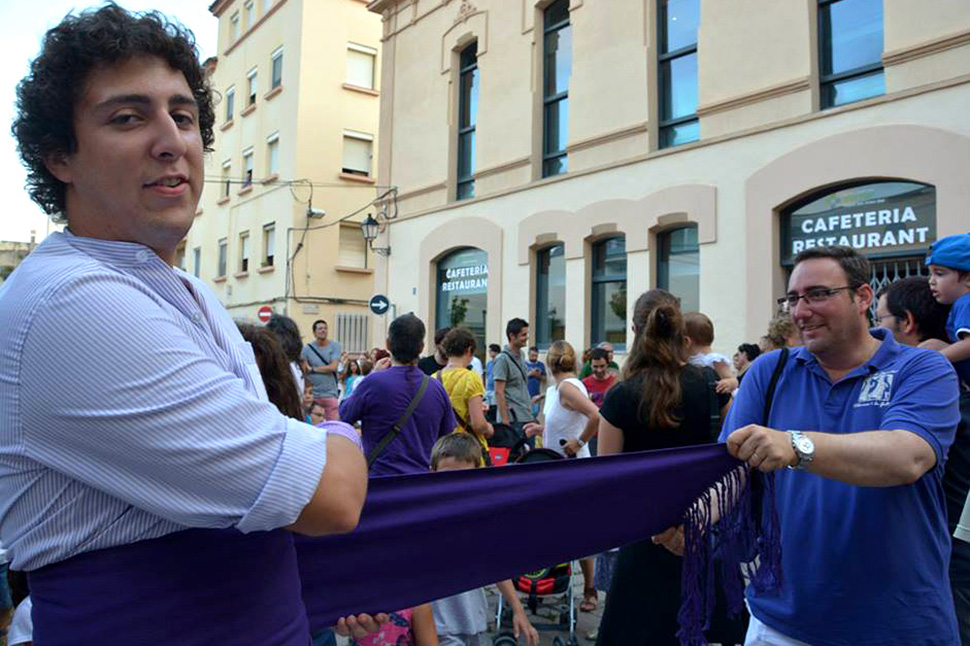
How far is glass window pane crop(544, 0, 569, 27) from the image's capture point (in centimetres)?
1332

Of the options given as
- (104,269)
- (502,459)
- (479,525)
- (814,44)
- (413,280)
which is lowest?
(502,459)

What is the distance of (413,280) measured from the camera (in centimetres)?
1641

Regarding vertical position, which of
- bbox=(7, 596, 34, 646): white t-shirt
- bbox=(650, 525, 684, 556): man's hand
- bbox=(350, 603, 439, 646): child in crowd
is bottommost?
bbox=(350, 603, 439, 646): child in crowd

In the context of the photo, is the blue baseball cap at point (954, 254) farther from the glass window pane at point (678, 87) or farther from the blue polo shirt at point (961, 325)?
the glass window pane at point (678, 87)

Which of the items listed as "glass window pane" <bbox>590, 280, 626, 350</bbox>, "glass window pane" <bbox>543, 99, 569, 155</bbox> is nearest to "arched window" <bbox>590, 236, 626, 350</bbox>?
"glass window pane" <bbox>590, 280, 626, 350</bbox>

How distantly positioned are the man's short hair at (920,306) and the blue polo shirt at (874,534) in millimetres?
1856

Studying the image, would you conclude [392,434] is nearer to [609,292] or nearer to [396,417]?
[396,417]

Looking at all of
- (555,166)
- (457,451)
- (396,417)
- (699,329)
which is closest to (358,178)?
(555,166)

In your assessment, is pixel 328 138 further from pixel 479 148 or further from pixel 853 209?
pixel 853 209

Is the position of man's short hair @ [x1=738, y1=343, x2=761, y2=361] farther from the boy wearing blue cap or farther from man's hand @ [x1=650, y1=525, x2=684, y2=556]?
man's hand @ [x1=650, y1=525, x2=684, y2=556]

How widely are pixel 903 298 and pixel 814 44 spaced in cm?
641

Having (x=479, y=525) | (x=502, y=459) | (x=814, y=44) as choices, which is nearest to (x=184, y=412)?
(x=479, y=525)

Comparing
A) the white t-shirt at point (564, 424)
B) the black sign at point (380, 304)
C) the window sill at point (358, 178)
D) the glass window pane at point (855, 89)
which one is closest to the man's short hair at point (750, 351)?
the white t-shirt at point (564, 424)

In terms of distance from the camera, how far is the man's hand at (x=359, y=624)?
79.1 inches
